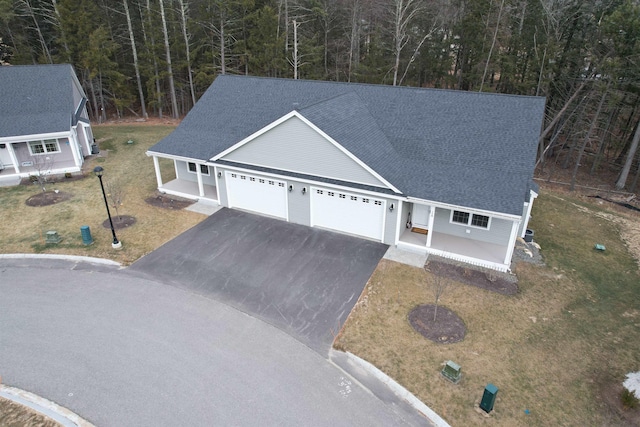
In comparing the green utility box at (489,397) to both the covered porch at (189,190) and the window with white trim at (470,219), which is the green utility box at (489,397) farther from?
the covered porch at (189,190)

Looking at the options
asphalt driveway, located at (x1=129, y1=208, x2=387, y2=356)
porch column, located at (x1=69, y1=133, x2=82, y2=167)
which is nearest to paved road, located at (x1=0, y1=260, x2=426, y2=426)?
asphalt driveway, located at (x1=129, y1=208, x2=387, y2=356)

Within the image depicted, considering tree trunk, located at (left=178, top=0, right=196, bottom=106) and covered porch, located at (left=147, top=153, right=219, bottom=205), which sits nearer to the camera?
covered porch, located at (left=147, top=153, right=219, bottom=205)

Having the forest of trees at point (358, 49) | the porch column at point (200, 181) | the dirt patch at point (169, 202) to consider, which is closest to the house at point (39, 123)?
the forest of trees at point (358, 49)

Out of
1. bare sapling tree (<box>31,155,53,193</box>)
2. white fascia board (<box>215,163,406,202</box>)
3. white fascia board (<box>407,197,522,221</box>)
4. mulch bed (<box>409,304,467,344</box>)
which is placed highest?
white fascia board (<box>215,163,406,202</box>)

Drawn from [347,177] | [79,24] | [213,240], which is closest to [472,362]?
[347,177]

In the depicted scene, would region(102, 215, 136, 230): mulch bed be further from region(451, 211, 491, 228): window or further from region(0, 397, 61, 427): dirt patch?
region(451, 211, 491, 228): window

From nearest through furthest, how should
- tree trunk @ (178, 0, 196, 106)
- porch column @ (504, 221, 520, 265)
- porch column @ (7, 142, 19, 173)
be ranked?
porch column @ (504, 221, 520, 265)
porch column @ (7, 142, 19, 173)
tree trunk @ (178, 0, 196, 106)
